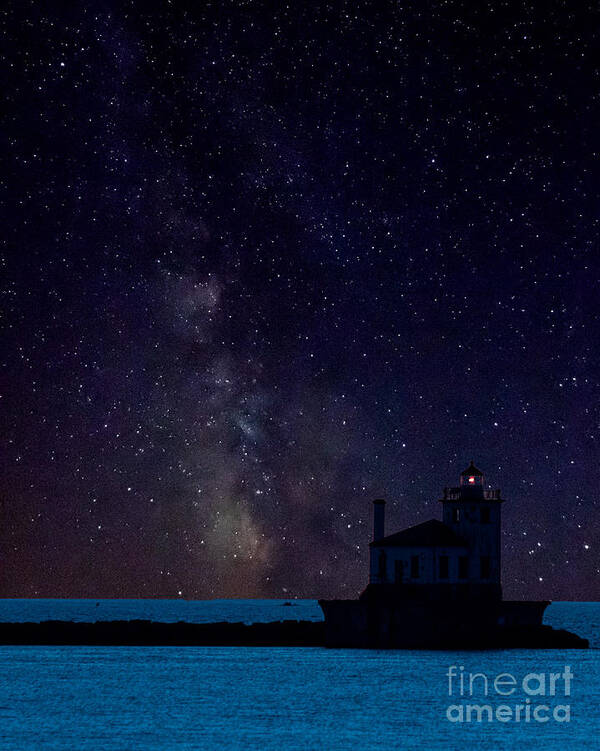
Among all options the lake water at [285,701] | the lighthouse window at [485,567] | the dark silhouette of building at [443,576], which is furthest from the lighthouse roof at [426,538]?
the lake water at [285,701]

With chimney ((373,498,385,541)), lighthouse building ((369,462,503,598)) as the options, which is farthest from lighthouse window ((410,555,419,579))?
chimney ((373,498,385,541))

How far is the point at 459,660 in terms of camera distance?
74.7m

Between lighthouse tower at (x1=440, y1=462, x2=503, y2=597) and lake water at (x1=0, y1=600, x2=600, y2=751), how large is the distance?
529cm

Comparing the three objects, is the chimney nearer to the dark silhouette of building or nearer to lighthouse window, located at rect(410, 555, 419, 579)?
the dark silhouette of building

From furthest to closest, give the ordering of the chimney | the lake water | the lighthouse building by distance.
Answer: the chimney < the lighthouse building < the lake water

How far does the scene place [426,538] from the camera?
75562mm

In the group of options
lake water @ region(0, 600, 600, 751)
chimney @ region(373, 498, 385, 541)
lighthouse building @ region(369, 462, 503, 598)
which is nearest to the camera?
lake water @ region(0, 600, 600, 751)

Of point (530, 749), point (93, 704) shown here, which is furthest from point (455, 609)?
point (530, 749)

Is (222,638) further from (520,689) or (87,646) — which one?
(520,689)

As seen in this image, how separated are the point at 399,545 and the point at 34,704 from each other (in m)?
27.3

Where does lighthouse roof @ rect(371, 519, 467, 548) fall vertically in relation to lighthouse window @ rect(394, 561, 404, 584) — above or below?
above

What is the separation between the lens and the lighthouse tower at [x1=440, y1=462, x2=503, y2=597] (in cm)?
7538

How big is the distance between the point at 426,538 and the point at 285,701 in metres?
20.8

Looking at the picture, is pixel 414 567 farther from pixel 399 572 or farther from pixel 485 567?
pixel 485 567
